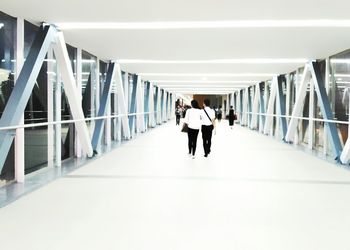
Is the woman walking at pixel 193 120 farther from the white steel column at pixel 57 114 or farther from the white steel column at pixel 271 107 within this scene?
the white steel column at pixel 271 107

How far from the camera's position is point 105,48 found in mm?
10305

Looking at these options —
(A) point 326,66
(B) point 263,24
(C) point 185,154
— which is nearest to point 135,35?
(B) point 263,24

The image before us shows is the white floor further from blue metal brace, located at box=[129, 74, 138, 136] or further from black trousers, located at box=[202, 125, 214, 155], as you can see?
blue metal brace, located at box=[129, 74, 138, 136]

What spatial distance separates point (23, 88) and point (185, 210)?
11.5ft

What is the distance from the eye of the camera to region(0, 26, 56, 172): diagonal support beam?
20.1 feet

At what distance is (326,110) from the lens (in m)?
11.0

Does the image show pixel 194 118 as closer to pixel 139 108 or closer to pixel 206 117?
pixel 206 117

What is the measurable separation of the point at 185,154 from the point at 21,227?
6866mm

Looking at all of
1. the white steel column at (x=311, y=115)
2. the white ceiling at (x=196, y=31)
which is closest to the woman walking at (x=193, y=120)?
the white ceiling at (x=196, y=31)

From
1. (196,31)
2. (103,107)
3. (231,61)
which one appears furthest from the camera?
(231,61)

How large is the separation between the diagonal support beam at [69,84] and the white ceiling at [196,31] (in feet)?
1.29

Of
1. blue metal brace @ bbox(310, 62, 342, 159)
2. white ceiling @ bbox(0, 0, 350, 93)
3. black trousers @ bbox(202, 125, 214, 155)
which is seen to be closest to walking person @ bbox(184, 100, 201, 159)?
black trousers @ bbox(202, 125, 214, 155)

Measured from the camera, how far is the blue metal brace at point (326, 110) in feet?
34.0

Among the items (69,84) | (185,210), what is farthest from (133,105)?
(185,210)
